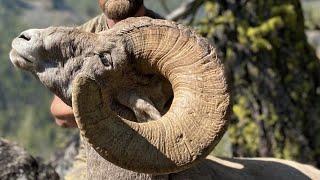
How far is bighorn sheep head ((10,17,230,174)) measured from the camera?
13.3 feet

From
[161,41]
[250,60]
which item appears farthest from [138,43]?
[250,60]

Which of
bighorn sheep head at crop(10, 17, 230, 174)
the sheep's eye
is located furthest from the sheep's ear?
the sheep's eye

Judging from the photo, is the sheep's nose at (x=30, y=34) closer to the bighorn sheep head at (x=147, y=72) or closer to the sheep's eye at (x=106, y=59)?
the bighorn sheep head at (x=147, y=72)

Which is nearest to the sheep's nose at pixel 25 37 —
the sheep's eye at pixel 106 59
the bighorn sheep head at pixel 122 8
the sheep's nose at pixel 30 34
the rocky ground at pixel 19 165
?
the sheep's nose at pixel 30 34

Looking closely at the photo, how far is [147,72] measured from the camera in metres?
4.37

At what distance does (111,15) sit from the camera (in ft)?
15.1

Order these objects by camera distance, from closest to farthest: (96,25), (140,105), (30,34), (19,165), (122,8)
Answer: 1. (30,34)
2. (140,105)
3. (122,8)
4. (96,25)
5. (19,165)

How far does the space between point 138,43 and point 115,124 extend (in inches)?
22.7

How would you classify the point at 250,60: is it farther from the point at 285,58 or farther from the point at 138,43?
the point at 138,43

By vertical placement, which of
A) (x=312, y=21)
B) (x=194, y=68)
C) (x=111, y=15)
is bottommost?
(x=194, y=68)

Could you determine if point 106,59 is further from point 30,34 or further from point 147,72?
point 30,34

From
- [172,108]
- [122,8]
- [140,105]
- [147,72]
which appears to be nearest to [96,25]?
[122,8]

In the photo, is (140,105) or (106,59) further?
(140,105)

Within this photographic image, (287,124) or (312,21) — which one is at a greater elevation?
(312,21)
